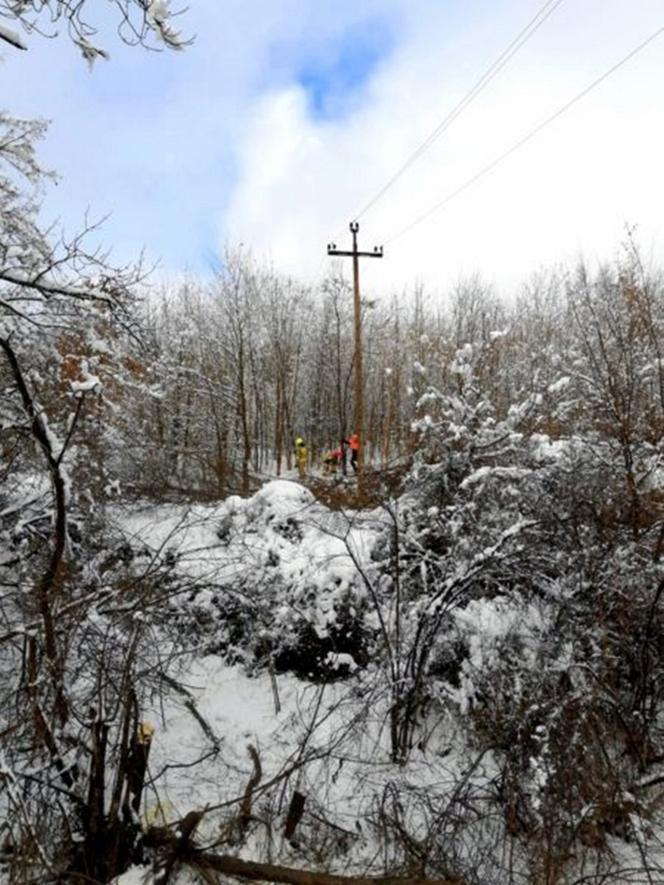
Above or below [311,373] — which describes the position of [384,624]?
below

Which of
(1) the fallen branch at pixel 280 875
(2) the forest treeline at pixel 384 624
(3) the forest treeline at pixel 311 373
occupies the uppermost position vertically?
(3) the forest treeline at pixel 311 373

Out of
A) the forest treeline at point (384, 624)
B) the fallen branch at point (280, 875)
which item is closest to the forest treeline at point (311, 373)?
the forest treeline at point (384, 624)

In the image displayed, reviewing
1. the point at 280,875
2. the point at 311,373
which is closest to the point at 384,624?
the point at 280,875

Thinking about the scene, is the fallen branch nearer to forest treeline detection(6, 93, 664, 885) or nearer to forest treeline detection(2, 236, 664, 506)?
forest treeline detection(6, 93, 664, 885)

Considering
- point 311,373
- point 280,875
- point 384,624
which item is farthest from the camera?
point 311,373

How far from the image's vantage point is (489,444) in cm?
862

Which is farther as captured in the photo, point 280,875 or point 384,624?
point 384,624

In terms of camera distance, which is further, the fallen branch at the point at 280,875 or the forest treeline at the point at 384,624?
the forest treeline at the point at 384,624

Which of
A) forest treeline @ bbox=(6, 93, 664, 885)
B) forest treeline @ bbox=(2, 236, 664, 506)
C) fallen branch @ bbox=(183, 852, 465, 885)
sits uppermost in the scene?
forest treeline @ bbox=(2, 236, 664, 506)

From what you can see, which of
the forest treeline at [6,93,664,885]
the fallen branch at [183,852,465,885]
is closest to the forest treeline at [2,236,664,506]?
the forest treeline at [6,93,664,885]

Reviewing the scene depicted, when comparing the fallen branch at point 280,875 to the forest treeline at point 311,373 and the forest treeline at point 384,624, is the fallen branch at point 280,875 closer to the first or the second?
the forest treeline at point 384,624

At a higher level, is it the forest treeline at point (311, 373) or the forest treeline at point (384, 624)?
the forest treeline at point (311, 373)

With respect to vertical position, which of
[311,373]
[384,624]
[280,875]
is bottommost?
[280,875]

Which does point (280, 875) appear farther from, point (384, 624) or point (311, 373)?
point (311, 373)
